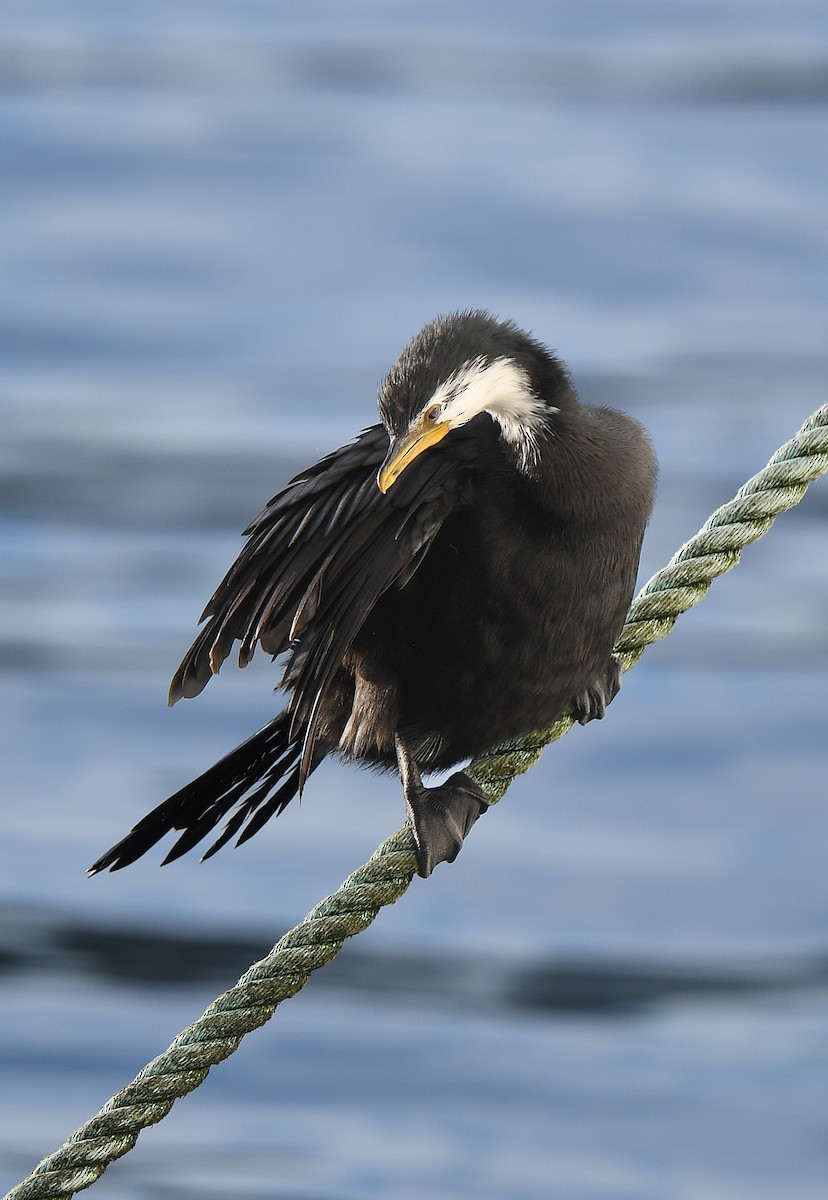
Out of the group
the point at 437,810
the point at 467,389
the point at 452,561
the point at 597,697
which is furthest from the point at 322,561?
the point at 597,697

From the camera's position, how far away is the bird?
3723 millimetres

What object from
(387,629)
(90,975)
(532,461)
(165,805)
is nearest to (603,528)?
(532,461)

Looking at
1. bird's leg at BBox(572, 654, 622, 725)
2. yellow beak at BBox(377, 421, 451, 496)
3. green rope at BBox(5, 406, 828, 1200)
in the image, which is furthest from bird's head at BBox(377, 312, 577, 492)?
bird's leg at BBox(572, 654, 622, 725)

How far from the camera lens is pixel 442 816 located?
13.3ft

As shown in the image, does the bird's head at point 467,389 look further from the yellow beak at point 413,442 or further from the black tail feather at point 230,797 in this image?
the black tail feather at point 230,797

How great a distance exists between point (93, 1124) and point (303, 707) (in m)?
0.80

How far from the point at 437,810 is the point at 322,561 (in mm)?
559

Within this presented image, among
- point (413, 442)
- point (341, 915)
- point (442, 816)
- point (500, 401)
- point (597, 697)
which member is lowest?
point (341, 915)

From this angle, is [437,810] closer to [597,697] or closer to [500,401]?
[597,697]

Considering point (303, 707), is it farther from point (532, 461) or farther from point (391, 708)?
point (532, 461)

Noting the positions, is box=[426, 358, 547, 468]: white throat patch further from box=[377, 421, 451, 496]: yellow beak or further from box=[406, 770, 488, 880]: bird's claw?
box=[406, 770, 488, 880]: bird's claw

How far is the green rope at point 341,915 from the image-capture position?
11.5ft

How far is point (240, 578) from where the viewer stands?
396cm

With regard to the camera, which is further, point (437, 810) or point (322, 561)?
point (437, 810)
